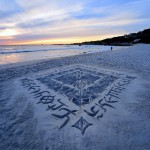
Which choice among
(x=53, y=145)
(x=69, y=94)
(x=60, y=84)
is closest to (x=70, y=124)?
(x=53, y=145)

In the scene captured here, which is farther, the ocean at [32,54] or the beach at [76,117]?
the ocean at [32,54]

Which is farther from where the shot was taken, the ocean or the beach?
the ocean

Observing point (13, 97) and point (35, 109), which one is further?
point (13, 97)

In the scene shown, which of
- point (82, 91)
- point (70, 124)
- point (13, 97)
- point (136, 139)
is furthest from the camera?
point (82, 91)

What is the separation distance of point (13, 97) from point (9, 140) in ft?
8.69

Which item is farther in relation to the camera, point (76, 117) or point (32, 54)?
point (32, 54)

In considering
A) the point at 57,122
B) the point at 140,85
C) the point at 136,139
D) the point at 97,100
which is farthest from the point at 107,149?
the point at 140,85

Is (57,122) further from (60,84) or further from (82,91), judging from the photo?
(60,84)

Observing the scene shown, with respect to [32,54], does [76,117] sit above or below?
above

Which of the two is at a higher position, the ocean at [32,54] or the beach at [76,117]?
the beach at [76,117]

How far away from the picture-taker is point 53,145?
126 inches

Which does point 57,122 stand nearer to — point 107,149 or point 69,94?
point 107,149

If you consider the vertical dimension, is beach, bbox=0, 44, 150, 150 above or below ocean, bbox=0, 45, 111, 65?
above

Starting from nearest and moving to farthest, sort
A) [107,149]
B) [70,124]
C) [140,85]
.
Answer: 1. [107,149]
2. [70,124]
3. [140,85]
